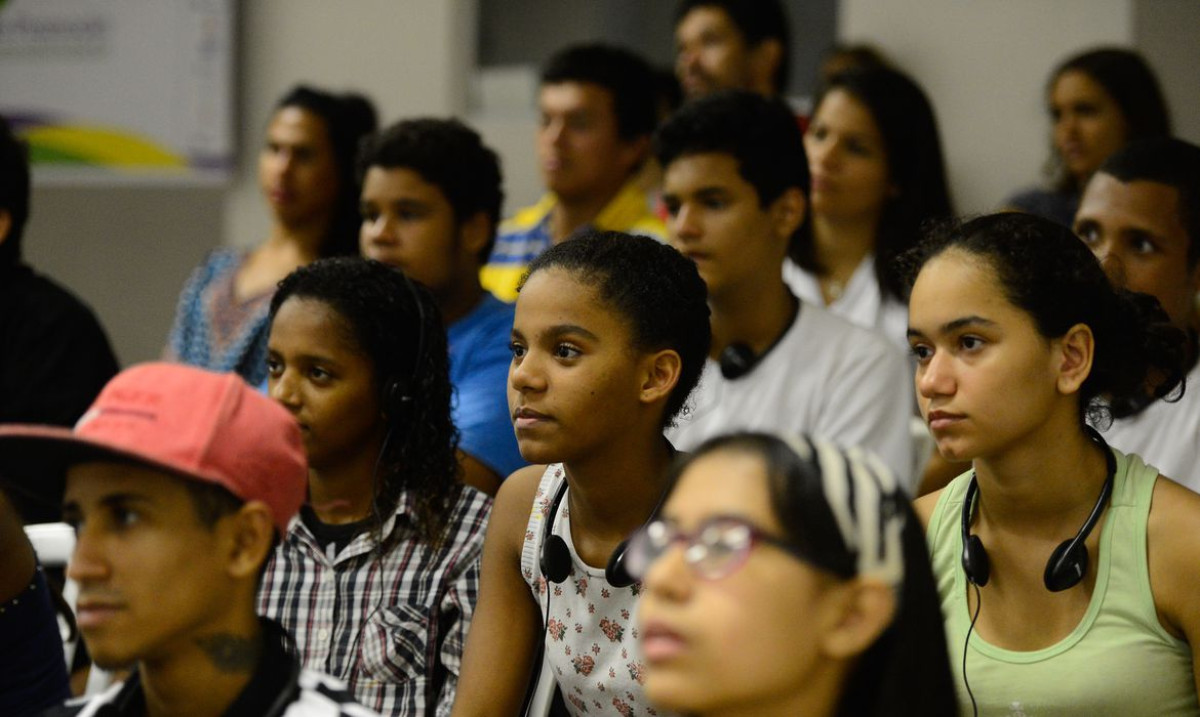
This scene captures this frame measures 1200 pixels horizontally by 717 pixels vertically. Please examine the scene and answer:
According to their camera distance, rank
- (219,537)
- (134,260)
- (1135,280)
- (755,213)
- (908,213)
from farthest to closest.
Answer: (134,260)
(908,213)
(755,213)
(1135,280)
(219,537)

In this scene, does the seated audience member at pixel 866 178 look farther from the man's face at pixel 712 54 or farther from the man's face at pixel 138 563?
the man's face at pixel 138 563

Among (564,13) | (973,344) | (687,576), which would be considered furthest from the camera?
(564,13)

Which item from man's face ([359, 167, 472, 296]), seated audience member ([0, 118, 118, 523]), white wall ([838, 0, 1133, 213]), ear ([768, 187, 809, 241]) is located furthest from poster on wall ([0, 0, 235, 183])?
ear ([768, 187, 809, 241])

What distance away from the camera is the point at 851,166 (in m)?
4.22

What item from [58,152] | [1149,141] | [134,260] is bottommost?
[134,260]

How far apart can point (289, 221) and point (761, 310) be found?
173 centimetres

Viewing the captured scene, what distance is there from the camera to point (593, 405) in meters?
2.46

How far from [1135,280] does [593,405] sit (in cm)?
126

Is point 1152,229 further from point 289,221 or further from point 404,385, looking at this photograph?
point 289,221

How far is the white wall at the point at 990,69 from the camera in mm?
4523

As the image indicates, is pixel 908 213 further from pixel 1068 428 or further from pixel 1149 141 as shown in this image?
pixel 1068 428

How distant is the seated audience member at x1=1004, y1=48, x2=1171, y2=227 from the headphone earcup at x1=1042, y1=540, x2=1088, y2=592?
2034 millimetres

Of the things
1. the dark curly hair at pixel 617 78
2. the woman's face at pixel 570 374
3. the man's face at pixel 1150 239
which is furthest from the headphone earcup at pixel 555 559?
the dark curly hair at pixel 617 78

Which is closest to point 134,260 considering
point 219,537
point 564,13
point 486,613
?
point 564,13
